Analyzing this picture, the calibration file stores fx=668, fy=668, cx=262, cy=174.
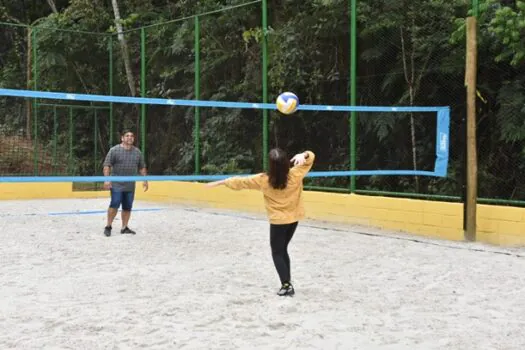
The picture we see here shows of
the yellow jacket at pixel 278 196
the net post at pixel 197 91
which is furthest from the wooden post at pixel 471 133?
the net post at pixel 197 91

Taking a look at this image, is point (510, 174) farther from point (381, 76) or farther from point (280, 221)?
point (280, 221)

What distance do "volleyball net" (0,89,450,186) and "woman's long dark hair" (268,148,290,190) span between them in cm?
198

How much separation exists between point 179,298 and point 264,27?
7.41 metres

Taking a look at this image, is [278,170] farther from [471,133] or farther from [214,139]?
[214,139]

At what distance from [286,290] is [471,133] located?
4213 millimetres

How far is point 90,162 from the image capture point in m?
16.7

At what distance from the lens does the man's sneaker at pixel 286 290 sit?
17.5 ft

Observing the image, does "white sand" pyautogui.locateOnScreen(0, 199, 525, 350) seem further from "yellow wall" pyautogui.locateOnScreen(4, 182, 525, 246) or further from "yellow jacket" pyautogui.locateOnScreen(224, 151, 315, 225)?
"yellow jacket" pyautogui.locateOnScreen(224, 151, 315, 225)

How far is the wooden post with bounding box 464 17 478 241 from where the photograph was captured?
8.34 meters

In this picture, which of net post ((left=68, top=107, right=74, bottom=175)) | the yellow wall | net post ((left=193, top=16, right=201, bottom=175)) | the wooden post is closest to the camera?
the yellow wall

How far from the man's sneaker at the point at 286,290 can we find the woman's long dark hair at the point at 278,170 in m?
0.79

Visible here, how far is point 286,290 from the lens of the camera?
17.5 ft

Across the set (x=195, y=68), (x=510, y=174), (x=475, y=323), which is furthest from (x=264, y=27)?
(x=475, y=323)

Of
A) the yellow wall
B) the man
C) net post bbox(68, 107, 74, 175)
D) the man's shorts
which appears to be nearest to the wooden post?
the yellow wall
